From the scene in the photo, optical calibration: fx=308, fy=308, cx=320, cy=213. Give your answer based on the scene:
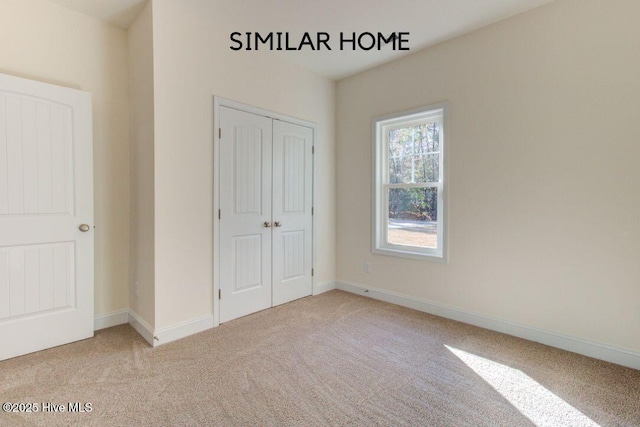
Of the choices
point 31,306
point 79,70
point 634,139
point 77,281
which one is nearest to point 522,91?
point 634,139

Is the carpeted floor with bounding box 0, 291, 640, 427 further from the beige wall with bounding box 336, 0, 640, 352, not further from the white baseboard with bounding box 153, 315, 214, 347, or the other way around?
the beige wall with bounding box 336, 0, 640, 352

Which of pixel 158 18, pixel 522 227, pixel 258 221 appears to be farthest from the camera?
pixel 258 221

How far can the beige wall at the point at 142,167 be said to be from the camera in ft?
8.25

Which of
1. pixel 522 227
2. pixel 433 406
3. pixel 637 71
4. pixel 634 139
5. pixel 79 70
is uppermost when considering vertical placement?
pixel 79 70

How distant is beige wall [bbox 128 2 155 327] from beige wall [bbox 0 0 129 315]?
4.2 inches

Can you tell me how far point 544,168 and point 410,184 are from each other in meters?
1.24

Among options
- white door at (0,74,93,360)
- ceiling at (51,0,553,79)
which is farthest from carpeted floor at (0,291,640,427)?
ceiling at (51,0,553,79)

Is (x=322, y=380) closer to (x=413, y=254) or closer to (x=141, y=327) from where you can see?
(x=141, y=327)

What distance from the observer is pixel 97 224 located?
9.04 feet

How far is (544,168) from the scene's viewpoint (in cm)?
251

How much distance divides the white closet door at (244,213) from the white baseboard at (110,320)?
918 millimetres

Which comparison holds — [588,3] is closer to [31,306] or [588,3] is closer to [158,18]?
[158,18]

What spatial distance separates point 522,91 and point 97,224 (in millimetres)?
3865

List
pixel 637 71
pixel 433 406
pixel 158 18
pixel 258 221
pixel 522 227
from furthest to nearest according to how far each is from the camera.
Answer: pixel 258 221
pixel 522 227
pixel 158 18
pixel 637 71
pixel 433 406
